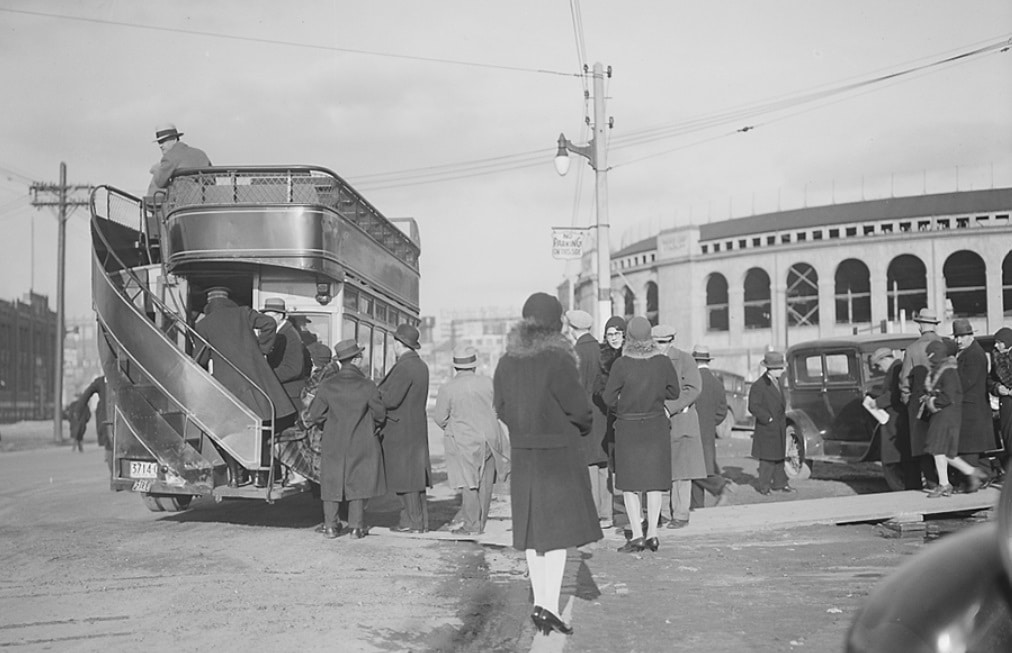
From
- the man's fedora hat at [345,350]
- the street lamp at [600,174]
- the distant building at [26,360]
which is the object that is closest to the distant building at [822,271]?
the distant building at [26,360]

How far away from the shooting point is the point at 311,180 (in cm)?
1102

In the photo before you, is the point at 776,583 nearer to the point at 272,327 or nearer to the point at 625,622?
the point at 625,622

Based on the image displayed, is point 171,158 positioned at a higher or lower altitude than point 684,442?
higher

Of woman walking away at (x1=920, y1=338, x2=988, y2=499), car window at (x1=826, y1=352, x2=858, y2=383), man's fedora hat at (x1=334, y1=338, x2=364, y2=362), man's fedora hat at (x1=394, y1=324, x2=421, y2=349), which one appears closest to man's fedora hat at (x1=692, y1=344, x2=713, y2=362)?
woman walking away at (x1=920, y1=338, x2=988, y2=499)

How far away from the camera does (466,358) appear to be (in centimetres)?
1055

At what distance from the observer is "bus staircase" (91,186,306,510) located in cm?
964

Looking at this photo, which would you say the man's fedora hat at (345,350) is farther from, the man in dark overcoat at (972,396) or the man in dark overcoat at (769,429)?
the man in dark overcoat at (972,396)

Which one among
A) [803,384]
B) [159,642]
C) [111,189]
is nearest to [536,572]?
[159,642]

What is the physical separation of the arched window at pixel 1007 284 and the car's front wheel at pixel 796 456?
42125 millimetres

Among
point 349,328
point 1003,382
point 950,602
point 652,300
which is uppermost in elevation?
point 652,300

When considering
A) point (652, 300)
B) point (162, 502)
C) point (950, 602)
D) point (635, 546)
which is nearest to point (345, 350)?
point (162, 502)

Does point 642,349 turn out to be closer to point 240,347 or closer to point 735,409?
point 240,347

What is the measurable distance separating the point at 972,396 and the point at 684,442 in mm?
3596

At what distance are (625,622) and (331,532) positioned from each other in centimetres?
439
